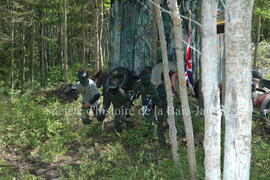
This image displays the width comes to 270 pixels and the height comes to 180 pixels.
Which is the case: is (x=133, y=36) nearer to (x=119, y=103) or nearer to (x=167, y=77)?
(x=119, y=103)

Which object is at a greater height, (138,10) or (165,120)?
(138,10)

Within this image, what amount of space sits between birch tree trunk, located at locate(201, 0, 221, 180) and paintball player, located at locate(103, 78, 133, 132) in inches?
178

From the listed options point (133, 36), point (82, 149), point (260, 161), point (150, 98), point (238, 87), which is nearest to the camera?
point (238, 87)

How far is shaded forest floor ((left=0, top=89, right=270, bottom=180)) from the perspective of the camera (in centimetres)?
696

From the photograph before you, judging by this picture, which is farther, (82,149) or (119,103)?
(119,103)

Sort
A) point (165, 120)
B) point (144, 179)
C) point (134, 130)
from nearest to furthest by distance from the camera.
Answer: point (144, 179)
point (165, 120)
point (134, 130)

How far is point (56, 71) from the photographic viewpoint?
69.5 ft

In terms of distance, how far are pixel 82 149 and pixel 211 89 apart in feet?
15.3

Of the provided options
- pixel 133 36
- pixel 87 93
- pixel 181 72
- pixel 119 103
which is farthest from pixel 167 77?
pixel 133 36

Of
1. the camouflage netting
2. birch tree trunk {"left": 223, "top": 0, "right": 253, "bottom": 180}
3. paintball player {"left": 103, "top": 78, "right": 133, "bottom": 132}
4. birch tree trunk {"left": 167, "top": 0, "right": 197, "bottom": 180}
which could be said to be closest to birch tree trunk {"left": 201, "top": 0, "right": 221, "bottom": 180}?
birch tree trunk {"left": 223, "top": 0, "right": 253, "bottom": 180}

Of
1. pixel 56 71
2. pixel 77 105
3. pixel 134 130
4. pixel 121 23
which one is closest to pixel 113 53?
pixel 121 23

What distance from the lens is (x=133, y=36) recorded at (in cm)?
1262

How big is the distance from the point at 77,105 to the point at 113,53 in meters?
3.16

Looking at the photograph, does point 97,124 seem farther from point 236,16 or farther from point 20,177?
point 236,16
